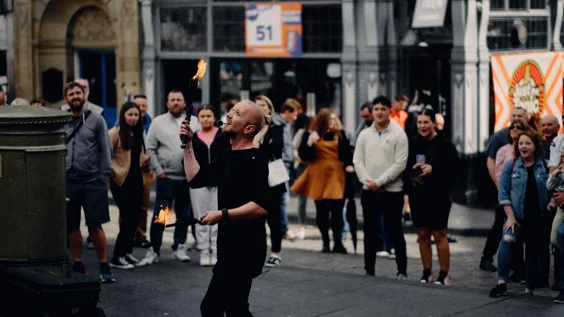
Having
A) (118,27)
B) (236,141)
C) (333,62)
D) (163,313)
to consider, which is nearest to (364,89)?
(333,62)

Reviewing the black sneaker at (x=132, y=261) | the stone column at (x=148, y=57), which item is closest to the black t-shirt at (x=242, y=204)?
the black sneaker at (x=132, y=261)

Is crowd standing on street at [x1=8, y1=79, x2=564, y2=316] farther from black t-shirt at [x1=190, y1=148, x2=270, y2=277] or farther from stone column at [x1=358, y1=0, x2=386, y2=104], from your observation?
stone column at [x1=358, y1=0, x2=386, y2=104]

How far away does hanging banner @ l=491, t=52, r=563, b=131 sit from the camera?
57.5 ft

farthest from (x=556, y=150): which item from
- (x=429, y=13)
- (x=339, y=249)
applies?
(x=429, y=13)

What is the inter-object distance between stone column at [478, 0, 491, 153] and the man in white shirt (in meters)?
7.62

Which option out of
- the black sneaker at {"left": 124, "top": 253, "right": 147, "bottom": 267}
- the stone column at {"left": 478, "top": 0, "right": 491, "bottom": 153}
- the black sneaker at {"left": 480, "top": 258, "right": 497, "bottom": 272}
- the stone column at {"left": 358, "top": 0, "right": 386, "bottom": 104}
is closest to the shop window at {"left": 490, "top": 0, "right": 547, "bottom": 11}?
the stone column at {"left": 478, "top": 0, "right": 491, "bottom": 153}

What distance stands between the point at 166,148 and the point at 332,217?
2.41m

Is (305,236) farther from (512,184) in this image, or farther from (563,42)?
(563,42)

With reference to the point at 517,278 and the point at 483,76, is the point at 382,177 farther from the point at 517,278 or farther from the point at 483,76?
the point at 483,76

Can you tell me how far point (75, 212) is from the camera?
10.6m

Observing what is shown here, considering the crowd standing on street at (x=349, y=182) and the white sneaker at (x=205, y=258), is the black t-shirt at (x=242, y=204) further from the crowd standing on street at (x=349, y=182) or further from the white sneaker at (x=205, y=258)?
the white sneaker at (x=205, y=258)

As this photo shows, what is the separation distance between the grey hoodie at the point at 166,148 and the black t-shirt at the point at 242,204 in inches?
173

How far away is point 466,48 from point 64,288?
1170cm

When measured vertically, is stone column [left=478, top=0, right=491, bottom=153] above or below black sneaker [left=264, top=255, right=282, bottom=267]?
above
